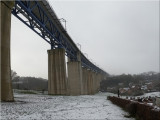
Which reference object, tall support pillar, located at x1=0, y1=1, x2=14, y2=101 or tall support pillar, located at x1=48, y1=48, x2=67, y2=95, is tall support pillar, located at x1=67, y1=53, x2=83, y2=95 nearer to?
tall support pillar, located at x1=48, y1=48, x2=67, y2=95

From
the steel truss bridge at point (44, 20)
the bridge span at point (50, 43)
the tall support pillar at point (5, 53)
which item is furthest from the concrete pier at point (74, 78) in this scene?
the tall support pillar at point (5, 53)

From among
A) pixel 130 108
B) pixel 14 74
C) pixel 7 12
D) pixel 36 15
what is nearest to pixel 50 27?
pixel 36 15

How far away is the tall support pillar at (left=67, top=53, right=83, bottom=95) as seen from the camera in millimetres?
71000

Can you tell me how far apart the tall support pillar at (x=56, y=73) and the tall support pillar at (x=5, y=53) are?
30417 mm

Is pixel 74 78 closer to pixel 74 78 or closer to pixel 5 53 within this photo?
pixel 74 78

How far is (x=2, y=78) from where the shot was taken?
22016 mm

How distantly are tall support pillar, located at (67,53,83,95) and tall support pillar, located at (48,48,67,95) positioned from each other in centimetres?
1659

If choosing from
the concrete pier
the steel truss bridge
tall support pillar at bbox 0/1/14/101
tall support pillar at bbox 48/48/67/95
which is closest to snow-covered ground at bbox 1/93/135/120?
tall support pillar at bbox 0/1/14/101

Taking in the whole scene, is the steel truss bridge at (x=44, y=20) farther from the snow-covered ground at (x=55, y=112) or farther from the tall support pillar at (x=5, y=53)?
the snow-covered ground at (x=55, y=112)

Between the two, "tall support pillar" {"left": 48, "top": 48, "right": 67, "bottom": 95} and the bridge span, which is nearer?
the bridge span

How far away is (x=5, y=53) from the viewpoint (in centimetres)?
2280

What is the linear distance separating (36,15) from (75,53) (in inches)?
1407

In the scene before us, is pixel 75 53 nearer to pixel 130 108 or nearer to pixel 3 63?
pixel 3 63

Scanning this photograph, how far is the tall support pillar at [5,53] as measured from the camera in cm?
2209
